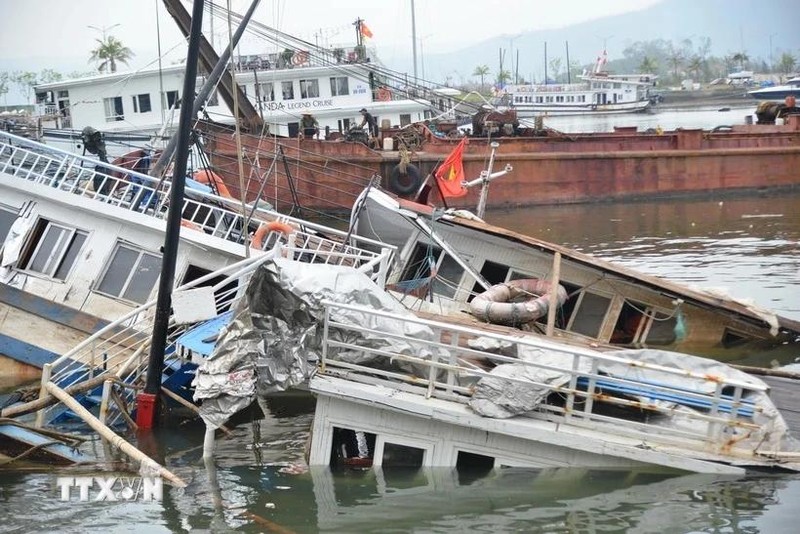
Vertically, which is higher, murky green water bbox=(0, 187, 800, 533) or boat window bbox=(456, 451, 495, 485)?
boat window bbox=(456, 451, 495, 485)

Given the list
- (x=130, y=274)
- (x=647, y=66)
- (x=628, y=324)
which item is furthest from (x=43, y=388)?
(x=647, y=66)

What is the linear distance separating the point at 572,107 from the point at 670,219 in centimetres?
6926

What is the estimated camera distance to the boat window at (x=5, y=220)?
14398 mm

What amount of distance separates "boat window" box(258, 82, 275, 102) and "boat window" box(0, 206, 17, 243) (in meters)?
25.1

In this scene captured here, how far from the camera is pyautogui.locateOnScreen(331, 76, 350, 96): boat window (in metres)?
39.1

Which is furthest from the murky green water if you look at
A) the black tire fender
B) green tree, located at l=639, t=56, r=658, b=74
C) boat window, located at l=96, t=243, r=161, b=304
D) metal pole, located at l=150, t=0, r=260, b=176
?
green tree, located at l=639, t=56, r=658, b=74

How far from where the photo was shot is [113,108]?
124 feet

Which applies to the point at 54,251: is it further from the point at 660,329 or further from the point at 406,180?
the point at 406,180

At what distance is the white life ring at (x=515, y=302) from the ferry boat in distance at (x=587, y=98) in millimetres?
81774

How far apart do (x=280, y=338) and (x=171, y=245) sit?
2282mm

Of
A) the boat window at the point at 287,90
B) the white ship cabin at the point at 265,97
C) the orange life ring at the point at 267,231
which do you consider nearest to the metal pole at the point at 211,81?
the orange life ring at the point at 267,231

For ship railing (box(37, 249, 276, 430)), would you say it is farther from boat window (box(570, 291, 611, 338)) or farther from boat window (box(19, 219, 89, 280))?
boat window (box(570, 291, 611, 338))

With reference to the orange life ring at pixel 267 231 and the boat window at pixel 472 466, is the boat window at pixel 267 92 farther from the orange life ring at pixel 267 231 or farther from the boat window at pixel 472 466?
the boat window at pixel 472 466

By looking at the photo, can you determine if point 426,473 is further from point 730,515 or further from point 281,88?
point 281,88
